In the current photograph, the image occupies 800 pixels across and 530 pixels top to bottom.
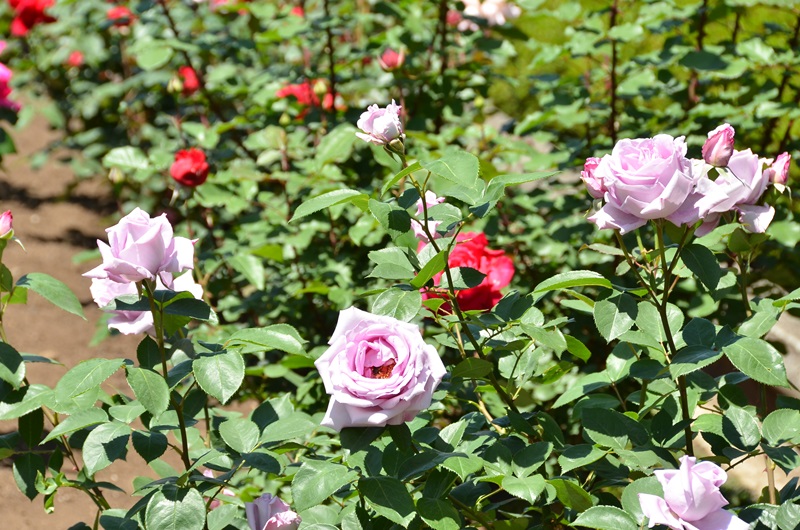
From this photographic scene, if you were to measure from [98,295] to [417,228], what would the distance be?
416 mm

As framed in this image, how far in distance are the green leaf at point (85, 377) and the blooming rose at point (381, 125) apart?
37 centimetres

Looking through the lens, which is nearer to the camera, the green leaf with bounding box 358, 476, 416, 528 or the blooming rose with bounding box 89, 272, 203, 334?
the green leaf with bounding box 358, 476, 416, 528

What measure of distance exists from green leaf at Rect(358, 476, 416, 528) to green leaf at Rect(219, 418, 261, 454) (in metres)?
0.19

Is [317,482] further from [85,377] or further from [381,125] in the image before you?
[381,125]

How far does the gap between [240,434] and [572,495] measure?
1.33ft

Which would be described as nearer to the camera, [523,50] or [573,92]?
[573,92]

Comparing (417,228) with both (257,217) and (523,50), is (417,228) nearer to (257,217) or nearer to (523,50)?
(257,217)

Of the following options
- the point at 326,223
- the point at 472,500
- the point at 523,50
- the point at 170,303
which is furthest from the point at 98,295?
the point at 523,50

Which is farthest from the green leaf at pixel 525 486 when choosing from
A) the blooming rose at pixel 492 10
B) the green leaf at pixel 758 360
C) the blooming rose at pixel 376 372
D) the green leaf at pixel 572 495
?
the blooming rose at pixel 492 10

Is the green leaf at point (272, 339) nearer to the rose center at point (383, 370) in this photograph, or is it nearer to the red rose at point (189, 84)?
the rose center at point (383, 370)

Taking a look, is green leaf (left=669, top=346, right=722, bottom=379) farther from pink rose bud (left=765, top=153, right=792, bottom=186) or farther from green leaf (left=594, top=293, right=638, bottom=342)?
pink rose bud (left=765, top=153, right=792, bottom=186)

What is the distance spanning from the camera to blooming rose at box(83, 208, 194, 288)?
3.25 feet

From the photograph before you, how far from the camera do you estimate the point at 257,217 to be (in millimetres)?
2201

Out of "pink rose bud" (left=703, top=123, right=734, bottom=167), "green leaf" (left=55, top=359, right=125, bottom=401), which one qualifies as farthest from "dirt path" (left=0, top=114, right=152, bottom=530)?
"pink rose bud" (left=703, top=123, right=734, bottom=167)
